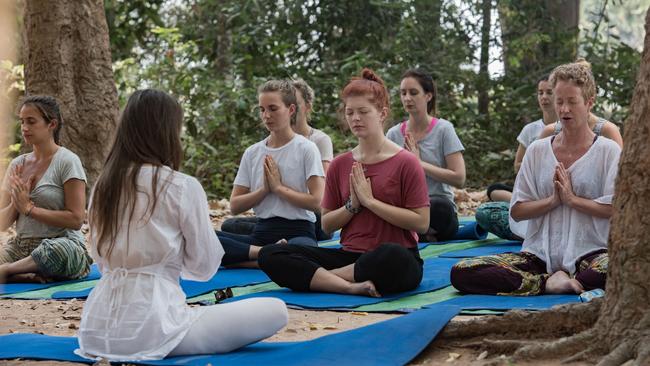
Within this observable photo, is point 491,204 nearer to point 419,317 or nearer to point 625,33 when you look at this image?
point 419,317

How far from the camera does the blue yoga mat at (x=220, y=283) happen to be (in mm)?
5793

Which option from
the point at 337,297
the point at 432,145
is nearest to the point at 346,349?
the point at 337,297

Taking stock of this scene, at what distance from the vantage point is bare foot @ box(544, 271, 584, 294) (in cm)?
495

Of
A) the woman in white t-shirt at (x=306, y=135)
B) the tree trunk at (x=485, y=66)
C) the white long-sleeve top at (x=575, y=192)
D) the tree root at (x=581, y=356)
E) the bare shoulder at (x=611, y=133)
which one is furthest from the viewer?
the tree trunk at (x=485, y=66)

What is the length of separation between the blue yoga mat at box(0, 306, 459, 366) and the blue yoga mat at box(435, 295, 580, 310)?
92 centimetres

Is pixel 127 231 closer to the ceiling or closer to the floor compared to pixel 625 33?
closer to the floor

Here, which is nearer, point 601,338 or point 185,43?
point 601,338

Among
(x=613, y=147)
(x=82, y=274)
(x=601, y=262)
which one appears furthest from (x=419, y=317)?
(x=82, y=274)

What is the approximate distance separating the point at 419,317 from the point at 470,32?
11681 millimetres

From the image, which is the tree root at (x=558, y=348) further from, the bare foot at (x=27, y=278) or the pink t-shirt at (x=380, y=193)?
the bare foot at (x=27, y=278)

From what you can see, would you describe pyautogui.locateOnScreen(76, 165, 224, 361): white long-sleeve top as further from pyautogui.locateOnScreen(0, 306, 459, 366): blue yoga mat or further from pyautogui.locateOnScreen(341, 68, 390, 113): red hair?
pyautogui.locateOnScreen(341, 68, 390, 113): red hair

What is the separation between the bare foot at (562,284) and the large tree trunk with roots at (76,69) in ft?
19.7

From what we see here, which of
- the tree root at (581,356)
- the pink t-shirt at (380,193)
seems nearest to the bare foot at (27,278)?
the pink t-shirt at (380,193)

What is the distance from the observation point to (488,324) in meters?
3.69
